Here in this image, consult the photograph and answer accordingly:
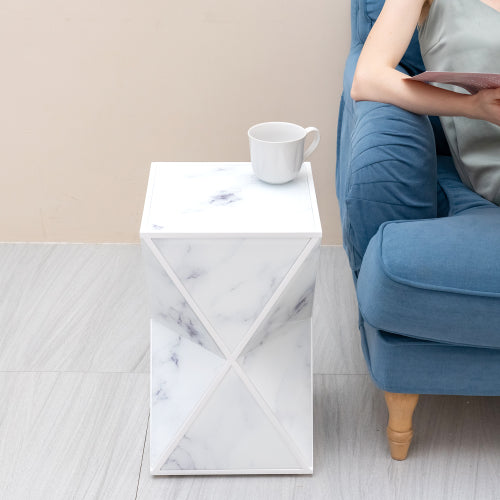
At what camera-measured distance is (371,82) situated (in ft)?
4.49

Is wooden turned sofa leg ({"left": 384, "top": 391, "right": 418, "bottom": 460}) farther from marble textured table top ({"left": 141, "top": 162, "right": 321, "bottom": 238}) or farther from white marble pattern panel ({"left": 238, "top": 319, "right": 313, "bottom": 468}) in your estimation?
marble textured table top ({"left": 141, "top": 162, "right": 321, "bottom": 238})

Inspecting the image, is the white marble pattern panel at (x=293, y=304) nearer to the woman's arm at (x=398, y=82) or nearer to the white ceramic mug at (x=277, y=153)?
the white ceramic mug at (x=277, y=153)

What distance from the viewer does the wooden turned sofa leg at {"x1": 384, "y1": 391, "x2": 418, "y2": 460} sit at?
1339 millimetres

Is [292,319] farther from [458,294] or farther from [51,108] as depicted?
[51,108]

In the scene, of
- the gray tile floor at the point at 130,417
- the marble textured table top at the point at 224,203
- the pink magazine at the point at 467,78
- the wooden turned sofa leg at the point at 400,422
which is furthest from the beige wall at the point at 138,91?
the wooden turned sofa leg at the point at 400,422

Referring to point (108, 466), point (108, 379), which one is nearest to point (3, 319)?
point (108, 379)

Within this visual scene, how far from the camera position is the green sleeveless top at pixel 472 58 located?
1.37m

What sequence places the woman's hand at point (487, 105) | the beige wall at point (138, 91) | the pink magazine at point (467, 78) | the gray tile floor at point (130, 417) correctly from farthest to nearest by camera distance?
1. the beige wall at point (138, 91)
2. the gray tile floor at point (130, 417)
3. the woman's hand at point (487, 105)
4. the pink magazine at point (467, 78)

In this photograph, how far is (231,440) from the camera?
1349 millimetres

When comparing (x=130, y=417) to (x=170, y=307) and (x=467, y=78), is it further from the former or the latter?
(x=467, y=78)

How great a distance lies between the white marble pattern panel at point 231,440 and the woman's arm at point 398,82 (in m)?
0.59

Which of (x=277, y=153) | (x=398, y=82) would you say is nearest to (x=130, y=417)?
(x=277, y=153)

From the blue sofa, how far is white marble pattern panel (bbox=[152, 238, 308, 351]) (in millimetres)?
155

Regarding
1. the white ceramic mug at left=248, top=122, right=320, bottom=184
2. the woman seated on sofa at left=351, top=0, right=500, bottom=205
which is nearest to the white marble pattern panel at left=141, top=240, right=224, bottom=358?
the white ceramic mug at left=248, top=122, right=320, bottom=184
